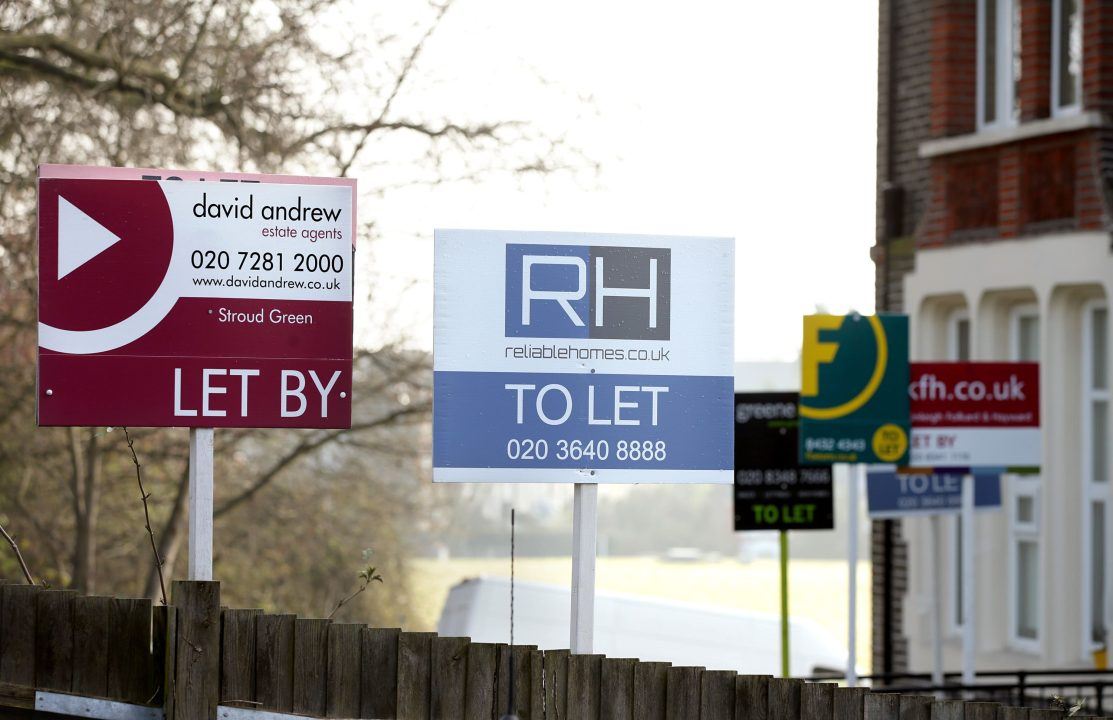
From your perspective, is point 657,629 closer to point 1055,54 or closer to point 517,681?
point 1055,54

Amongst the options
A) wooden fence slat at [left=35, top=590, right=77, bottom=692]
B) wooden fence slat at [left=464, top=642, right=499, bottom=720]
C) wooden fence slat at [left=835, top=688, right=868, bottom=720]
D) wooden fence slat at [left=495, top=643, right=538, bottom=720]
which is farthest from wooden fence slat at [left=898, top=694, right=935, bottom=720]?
wooden fence slat at [left=35, top=590, right=77, bottom=692]

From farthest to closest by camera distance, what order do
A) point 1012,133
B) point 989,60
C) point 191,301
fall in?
1. point 989,60
2. point 1012,133
3. point 191,301

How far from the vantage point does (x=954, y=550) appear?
54.9 ft

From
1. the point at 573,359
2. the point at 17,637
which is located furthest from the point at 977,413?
the point at 17,637

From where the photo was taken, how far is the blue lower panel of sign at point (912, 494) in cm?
1391

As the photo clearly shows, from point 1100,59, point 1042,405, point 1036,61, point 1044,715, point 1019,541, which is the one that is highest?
point 1036,61

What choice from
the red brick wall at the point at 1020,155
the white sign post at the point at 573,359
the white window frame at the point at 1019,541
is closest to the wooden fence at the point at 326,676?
the white sign post at the point at 573,359

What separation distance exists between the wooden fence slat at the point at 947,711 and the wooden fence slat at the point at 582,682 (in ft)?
3.77

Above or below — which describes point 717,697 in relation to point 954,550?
above

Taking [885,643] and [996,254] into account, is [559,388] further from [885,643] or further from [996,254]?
[885,643]

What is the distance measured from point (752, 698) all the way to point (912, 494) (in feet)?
27.2

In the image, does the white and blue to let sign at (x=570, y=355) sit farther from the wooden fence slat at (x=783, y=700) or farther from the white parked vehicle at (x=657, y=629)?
the white parked vehicle at (x=657, y=629)

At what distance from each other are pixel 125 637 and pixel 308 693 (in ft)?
2.14

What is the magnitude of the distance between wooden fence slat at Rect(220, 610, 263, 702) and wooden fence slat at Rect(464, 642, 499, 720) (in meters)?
0.73
